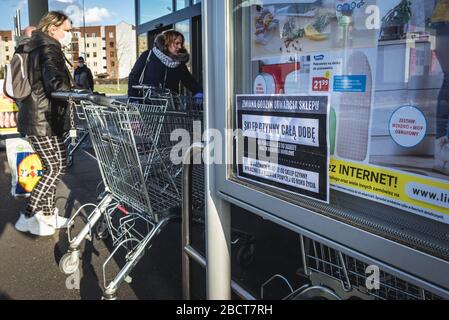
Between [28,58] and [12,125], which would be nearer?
[28,58]

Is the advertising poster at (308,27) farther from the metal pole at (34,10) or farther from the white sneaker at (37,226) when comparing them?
the metal pole at (34,10)

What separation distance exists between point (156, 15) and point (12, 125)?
3.47 metres

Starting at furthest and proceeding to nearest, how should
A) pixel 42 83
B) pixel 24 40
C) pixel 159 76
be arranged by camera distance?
pixel 159 76, pixel 24 40, pixel 42 83

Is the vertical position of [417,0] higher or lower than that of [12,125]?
higher

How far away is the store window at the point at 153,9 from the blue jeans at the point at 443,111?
7281 mm

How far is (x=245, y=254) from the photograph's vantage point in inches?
130

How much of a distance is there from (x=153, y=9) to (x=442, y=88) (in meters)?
8.02

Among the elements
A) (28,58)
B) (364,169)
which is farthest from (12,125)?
(364,169)

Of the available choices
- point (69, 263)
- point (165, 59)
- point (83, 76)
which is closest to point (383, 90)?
point (69, 263)

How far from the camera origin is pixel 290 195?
158 centimetres

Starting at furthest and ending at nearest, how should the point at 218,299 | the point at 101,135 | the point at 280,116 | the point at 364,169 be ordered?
the point at 101,135 < the point at 218,299 < the point at 280,116 < the point at 364,169

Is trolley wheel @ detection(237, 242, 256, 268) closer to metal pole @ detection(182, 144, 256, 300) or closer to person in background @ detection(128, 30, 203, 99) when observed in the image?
metal pole @ detection(182, 144, 256, 300)

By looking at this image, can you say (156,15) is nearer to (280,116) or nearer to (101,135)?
(101,135)

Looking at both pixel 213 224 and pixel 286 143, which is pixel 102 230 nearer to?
pixel 213 224
